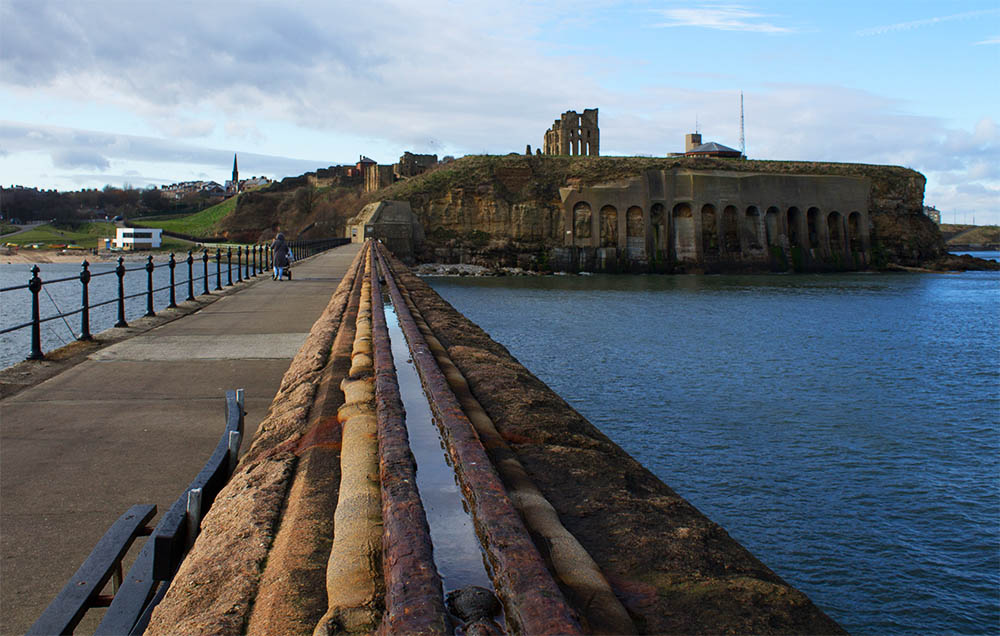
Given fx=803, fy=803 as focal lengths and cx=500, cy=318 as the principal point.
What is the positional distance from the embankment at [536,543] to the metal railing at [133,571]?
81 millimetres

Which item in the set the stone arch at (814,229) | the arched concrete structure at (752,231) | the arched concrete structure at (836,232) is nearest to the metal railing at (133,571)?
the arched concrete structure at (752,231)

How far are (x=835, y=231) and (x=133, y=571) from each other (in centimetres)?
8070

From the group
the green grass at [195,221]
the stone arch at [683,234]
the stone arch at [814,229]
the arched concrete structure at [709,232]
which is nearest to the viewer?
the stone arch at [683,234]

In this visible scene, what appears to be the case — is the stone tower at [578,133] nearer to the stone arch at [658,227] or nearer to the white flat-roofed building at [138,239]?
the stone arch at [658,227]

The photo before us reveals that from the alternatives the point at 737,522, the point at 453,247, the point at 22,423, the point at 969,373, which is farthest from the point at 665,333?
the point at 453,247

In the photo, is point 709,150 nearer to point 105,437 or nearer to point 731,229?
point 731,229

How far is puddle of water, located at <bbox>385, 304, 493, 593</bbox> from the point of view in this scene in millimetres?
1984

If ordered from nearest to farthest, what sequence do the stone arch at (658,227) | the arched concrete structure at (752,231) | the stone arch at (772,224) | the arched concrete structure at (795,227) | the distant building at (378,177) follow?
the stone arch at (658,227) < the arched concrete structure at (752,231) < the stone arch at (772,224) < the arched concrete structure at (795,227) < the distant building at (378,177)

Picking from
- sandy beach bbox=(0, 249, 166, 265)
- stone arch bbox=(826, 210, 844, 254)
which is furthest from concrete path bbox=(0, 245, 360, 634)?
sandy beach bbox=(0, 249, 166, 265)

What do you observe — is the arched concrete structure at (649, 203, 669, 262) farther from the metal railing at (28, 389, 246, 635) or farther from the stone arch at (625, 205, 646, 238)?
the metal railing at (28, 389, 246, 635)

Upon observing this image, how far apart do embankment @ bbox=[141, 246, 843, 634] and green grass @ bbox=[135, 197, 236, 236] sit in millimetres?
110381

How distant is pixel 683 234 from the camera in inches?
2736

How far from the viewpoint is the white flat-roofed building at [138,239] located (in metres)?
97.0

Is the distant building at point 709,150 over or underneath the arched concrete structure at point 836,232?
over
